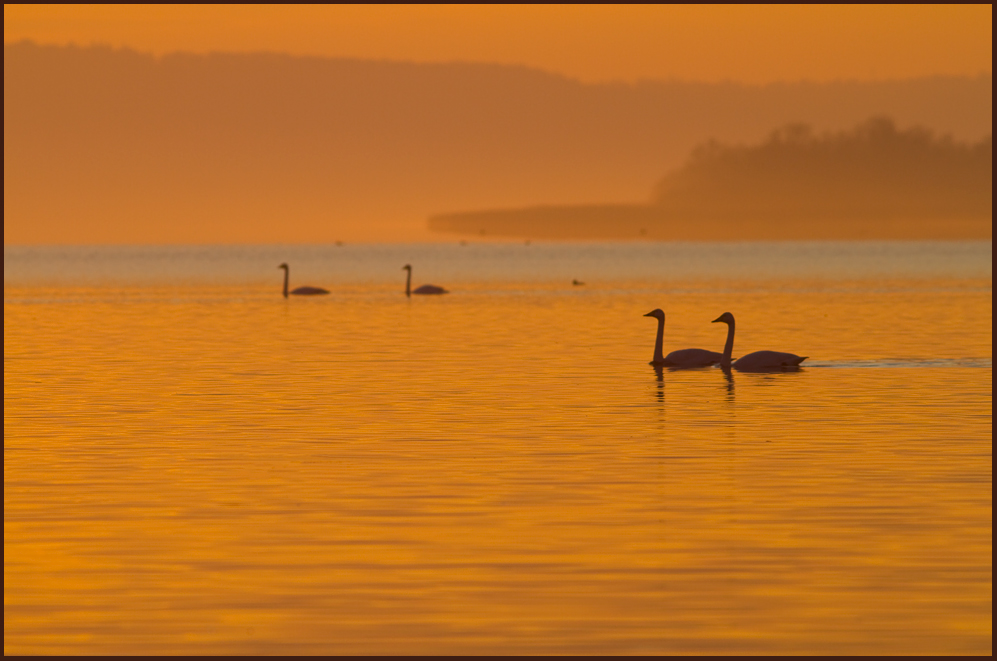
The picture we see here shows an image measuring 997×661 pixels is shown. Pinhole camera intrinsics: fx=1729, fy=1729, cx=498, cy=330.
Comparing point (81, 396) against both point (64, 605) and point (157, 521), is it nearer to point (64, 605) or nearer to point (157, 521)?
point (157, 521)

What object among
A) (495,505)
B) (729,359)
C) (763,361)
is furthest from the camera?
(729,359)

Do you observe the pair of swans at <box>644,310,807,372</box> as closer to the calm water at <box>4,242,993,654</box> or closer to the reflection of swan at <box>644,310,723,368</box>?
the reflection of swan at <box>644,310,723,368</box>

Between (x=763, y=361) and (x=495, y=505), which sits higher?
(x=763, y=361)

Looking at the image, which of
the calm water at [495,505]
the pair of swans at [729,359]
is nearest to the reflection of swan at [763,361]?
the pair of swans at [729,359]

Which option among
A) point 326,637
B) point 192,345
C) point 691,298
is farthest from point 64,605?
point 691,298

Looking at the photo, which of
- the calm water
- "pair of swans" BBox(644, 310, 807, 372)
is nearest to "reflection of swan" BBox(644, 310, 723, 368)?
"pair of swans" BBox(644, 310, 807, 372)

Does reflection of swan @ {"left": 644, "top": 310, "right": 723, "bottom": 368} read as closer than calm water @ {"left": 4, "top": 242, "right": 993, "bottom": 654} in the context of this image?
No

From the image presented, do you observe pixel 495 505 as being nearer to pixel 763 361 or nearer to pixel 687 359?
pixel 763 361

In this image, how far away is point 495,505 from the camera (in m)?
18.0

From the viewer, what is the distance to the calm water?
1309cm

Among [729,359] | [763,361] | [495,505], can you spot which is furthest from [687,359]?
[495,505]

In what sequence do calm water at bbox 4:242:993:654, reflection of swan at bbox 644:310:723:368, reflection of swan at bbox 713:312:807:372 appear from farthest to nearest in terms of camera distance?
reflection of swan at bbox 644:310:723:368, reflection of swan at bbox 713:312:807:372, calm water at bbox 4:242:993:654

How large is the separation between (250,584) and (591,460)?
25.1ft

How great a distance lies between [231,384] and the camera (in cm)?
3241
